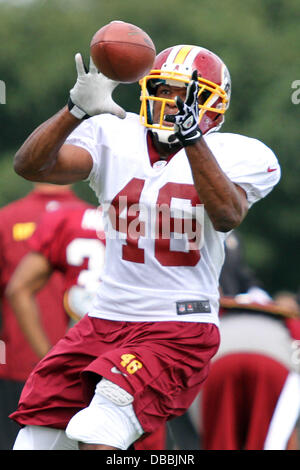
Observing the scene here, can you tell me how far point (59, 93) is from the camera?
12836mm

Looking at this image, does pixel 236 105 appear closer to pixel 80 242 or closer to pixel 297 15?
pixel 297 15

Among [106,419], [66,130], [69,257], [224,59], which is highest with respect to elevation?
[66,130]

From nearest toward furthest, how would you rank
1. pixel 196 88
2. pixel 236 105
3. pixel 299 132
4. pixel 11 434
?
pixel 196 88 → pixel 11 434 → pixel 299 132 → pixel 236 105

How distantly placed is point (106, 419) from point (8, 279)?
10.9 feet

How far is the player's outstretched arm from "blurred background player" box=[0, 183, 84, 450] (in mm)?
2683

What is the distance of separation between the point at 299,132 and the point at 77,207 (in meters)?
4.74

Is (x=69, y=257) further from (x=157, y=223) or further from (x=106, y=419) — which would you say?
(x=106, y=419)

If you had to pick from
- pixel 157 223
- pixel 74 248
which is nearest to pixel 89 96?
pixel 157 223

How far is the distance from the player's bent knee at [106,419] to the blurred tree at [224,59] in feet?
23.8

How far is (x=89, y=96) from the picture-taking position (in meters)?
3.79

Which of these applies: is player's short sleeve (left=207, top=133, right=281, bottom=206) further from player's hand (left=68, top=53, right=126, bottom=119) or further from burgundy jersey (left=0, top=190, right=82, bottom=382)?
burgundy jersey (left=0, top=190, right=82, bottom=382)

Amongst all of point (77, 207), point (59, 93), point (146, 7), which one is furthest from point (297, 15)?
point (77, 207)

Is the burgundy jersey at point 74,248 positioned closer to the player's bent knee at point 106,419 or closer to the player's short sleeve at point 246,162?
the player's short sleeve at point 246,162

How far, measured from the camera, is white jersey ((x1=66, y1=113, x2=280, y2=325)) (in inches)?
160
